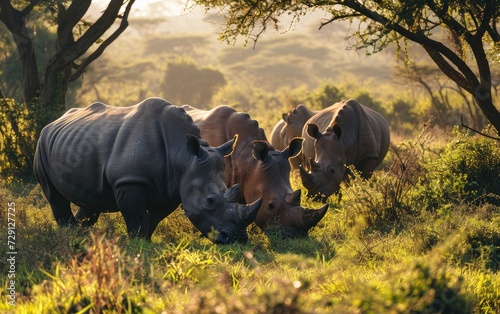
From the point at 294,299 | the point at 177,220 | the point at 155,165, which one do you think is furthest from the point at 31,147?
the point at 294,299

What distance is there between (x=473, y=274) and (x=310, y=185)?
3737mm

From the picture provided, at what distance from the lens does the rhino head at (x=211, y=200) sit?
24.1 ft

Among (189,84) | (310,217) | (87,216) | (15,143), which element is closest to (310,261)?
(310,217)

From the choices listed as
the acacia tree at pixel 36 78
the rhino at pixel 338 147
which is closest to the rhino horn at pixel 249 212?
the rhino at pixel 338 147

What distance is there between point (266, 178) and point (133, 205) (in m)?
1.38

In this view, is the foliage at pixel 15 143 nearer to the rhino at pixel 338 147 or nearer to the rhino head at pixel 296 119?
the rhino head at pixel 296 119

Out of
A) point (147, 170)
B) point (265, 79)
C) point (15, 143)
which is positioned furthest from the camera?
point (265, 79)

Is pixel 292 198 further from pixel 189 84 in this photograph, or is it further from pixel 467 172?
pixel 189 84

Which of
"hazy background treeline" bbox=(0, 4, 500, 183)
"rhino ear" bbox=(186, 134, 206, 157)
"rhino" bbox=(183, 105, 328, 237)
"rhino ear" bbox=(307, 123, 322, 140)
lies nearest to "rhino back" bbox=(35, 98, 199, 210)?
"rhino ear" bbox=(186, 134, 206, 157)

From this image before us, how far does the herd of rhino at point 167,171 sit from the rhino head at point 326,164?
1.40m

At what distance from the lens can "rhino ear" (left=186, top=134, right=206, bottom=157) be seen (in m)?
7.46

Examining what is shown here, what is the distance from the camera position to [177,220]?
886cm

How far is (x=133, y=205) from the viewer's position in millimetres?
7699

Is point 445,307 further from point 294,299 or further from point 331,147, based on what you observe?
point 331,147
